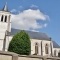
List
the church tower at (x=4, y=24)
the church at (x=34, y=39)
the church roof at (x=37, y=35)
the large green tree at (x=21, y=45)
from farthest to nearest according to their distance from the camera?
the church roof at (x=37, y=35), the church at (x=34, y=39), the church tower at (x=4, y=24), the large green tree at (x=21, y=45)

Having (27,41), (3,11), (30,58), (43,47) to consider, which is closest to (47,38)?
(43,47)

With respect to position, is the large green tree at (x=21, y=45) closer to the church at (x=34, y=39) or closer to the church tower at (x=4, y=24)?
the church tower at (x=4, y=24)

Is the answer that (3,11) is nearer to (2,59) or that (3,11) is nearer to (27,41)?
(27,41)

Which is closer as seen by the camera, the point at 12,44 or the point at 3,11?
the point at 12,44

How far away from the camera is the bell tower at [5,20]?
4884 centimetres

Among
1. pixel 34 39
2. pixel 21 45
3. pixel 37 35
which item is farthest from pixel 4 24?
pixel 21 45

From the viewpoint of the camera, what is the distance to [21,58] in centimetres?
1245

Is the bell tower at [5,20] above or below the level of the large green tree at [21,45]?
above

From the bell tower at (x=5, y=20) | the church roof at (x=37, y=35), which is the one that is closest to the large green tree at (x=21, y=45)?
the bell tower at (x=5, y=20)

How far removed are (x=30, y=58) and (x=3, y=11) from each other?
40704 millimetres

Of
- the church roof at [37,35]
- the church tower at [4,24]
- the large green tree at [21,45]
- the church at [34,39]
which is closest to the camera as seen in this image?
the large green tree at [21,45]

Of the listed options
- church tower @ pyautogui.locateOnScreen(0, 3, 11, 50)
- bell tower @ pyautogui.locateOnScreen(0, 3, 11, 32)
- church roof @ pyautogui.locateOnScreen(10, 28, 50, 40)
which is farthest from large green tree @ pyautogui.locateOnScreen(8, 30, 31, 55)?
church roof @ pyautogui.locateOnScreen(10, 28, 50, 40)

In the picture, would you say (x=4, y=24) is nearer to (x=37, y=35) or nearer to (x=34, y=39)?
(x=34, y=39)

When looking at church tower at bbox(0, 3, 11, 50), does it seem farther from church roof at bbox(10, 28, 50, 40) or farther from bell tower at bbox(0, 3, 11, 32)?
church roof at bbox(10, 28, 50, 40)
